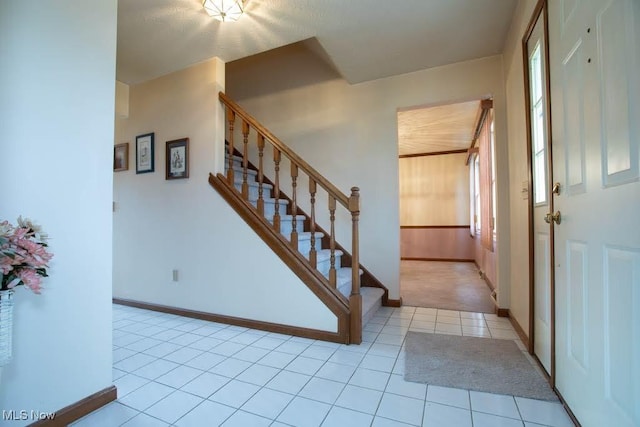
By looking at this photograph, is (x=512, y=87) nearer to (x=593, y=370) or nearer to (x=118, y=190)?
(x=593, y=370)

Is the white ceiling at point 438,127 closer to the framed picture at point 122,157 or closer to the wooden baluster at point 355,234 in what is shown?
the wooden baluster at point 355,234

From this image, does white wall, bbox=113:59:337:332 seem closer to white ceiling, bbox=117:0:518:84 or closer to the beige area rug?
white ceiling, bbox=117:0:518:84

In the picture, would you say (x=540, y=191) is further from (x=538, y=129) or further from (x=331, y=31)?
(x=331, y=31)

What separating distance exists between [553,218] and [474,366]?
3.28 ft

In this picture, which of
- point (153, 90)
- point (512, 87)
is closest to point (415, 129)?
point (512, 87)

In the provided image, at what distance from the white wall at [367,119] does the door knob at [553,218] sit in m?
1.17

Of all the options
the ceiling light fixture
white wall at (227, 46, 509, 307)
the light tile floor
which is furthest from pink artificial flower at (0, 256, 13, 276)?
white wall at (227, 46, 509, 307)

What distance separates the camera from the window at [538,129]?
181 cm

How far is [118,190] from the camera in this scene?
11.0ft

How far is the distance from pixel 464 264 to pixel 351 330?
518 centimetres

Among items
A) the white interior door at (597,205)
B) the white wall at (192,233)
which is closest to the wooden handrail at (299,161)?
the white wall at (192,233)

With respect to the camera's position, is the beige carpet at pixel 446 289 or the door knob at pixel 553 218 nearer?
the door knob at pixel 553 218

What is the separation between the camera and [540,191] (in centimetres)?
189

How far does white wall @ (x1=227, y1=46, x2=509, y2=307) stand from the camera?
2.92m
